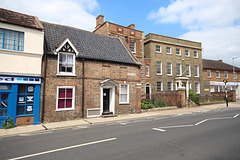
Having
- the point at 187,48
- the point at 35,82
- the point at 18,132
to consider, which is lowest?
the point at 18,132

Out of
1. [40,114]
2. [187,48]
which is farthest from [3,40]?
[187,48]

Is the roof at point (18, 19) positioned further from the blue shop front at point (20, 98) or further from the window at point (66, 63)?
the blue shop front at point (20, 98)

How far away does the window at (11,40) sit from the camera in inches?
432

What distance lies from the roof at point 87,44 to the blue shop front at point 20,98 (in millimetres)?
2987

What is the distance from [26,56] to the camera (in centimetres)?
1162

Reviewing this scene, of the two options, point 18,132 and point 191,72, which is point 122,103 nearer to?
point 18,132

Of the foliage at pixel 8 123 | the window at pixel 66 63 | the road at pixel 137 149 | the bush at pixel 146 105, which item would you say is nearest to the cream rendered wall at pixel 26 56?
the window at pixel 66 63

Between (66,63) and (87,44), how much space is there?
12.0 ft

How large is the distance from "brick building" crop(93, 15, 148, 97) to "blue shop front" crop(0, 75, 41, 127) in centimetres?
1356

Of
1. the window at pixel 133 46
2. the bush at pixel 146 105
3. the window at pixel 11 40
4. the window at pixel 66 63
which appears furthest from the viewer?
the window at pixel 133 46

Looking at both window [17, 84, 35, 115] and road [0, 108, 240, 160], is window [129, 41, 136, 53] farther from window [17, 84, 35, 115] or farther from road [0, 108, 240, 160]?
road [0, 108, 240, 160]

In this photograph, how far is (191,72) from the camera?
105ft

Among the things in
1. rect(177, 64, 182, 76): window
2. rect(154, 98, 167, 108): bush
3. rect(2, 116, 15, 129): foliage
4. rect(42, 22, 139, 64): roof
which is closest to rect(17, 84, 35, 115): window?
rect(2, 116, 15, 129): foliage

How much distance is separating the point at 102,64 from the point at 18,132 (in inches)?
352
